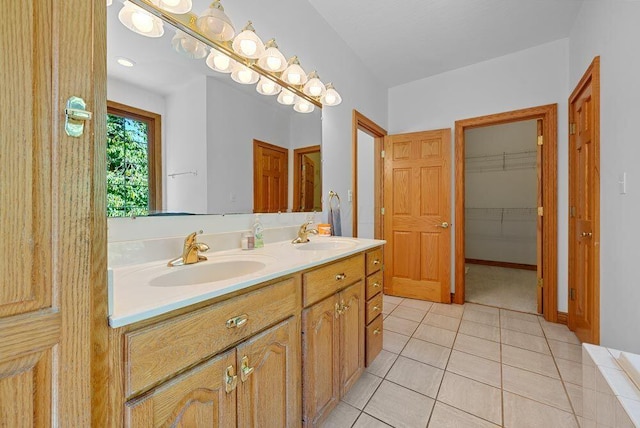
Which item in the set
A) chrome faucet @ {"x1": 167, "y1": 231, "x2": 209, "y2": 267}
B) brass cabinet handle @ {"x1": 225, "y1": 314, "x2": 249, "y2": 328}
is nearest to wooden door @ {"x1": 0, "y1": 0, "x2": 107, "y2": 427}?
brass cabinet handle @ {"x1": 225, "y1": 314, "x2": 249, "y2": 328}

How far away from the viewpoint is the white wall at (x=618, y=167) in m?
1.23

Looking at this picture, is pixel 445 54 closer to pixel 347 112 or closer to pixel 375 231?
pixel 347 112

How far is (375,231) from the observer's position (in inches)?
129

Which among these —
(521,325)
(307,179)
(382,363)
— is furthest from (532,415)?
(307,179)

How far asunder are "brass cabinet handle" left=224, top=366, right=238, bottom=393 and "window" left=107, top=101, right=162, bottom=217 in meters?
0.72

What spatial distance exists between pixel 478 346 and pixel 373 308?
3.27ft

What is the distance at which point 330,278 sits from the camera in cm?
123

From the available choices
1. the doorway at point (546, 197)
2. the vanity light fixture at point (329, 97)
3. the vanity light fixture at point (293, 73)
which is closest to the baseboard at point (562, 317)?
the doorway at point (546, 197)

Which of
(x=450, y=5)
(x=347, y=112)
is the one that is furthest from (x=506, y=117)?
(x=347, y=112)

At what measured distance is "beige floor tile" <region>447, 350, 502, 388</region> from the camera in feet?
5.22

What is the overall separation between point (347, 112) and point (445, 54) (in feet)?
4.05

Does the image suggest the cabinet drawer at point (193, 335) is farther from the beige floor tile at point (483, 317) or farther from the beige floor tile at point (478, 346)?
the beige floor tile at point (483, 317)

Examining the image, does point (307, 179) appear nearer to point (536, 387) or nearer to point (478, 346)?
point (478, 346)

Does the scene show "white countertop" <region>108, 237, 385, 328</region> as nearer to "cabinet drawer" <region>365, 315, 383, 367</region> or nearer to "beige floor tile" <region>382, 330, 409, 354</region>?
→ "cabinet drawer" <region>365, 315, 383, 367</region>
